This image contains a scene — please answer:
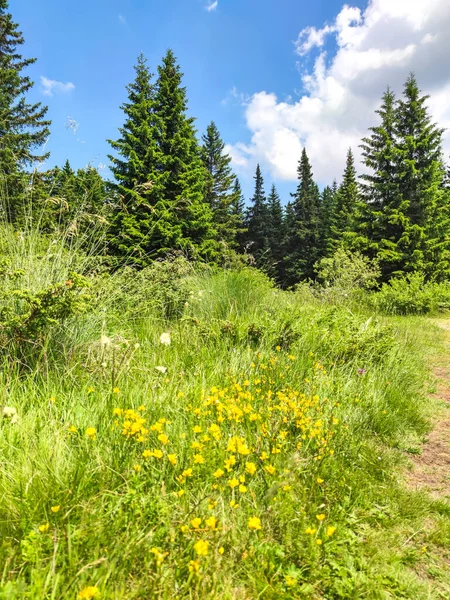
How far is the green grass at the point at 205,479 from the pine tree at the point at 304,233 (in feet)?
96.1

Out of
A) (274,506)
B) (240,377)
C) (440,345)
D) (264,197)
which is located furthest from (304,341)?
(264,197)

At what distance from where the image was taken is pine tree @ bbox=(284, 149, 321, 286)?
32.0m

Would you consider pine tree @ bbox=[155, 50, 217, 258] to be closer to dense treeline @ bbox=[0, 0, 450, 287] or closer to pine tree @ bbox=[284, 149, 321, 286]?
dense treeline @ bbox=[0, 0, 450, 287]

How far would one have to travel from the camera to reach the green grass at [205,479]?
45.3 inches

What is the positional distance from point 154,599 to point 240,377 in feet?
5.41

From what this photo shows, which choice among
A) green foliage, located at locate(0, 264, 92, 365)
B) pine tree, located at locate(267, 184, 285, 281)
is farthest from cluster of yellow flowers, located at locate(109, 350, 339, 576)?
pine tree, located at locate(267, 184, 285, 281)

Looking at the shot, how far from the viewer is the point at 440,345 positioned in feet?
19.3

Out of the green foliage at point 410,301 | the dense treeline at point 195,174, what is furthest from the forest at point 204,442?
the dense treeline at point 195,174

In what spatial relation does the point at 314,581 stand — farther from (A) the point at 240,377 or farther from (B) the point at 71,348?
(B) the point at 71,348

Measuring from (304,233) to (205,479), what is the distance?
32.2 meters

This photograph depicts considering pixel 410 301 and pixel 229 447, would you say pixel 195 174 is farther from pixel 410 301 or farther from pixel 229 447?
pixel 229 447

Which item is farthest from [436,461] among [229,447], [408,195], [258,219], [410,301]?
[258,219]

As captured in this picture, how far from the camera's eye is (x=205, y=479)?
5.24ft

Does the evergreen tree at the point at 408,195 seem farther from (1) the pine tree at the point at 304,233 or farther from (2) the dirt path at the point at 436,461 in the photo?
(2) the dirt path at the point at 436,461
